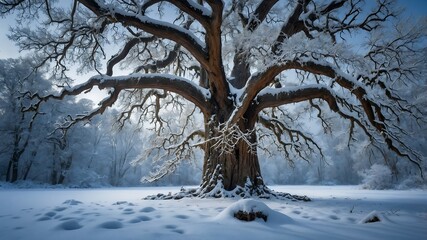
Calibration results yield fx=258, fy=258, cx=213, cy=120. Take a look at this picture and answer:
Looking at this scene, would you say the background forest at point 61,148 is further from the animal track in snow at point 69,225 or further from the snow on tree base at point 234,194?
the animal track in snow at point 69,225

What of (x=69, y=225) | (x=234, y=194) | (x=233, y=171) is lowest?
(x=69, y=225)

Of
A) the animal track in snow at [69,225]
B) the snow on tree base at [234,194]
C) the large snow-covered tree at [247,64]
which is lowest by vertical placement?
the animal track in snow at [69,225]

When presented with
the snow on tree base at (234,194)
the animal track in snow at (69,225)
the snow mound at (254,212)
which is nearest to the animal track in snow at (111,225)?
the animal track in snow at (69,225)

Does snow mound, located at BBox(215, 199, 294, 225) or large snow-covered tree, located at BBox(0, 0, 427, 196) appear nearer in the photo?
snow mound, located at BBox(215, 199, 294, 225)

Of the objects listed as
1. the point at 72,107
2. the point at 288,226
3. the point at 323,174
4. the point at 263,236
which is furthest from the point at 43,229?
the point at 323,174

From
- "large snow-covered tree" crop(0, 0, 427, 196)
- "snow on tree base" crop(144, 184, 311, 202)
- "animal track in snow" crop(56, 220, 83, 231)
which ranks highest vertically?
"large snow-covered tree" crop(0, 0, 427, 196)

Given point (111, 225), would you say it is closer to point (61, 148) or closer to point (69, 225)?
point (69, 225)

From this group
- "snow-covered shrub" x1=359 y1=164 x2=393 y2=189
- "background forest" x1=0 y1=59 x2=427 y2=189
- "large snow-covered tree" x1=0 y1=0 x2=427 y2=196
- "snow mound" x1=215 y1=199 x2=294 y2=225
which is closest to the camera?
"snow mound" x1=215 y1=199 x2=294 y2=225

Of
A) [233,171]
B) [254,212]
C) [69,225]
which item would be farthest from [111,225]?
[233,171]

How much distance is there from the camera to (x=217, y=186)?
674cm

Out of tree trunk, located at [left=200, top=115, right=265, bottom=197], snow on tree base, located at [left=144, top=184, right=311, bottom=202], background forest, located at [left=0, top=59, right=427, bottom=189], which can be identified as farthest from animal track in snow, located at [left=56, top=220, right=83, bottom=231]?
background forest, located at [left=0, top=59, right=427, bottom=189]

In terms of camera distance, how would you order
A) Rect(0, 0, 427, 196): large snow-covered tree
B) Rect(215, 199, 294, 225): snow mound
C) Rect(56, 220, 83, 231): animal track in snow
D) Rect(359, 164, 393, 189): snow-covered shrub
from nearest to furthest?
Rect(56, 220, 83, 231): animal track in snow < Rect(215, 199, 294, 225): snow mound < Rect(0, 0, 427, 196): large snow-covered tree < Rect(359, 164, 393, 189): snow-covered shrub

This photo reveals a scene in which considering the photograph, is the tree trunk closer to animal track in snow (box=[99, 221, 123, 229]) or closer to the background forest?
animal track in snow (box=[99, 221, 123, 229])

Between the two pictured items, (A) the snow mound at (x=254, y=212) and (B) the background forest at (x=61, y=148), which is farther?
(B) the background forest at (x=61, y=148)
